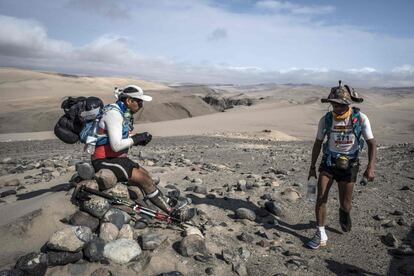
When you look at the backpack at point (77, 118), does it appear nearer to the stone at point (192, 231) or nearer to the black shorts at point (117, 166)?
the black shorts at point (117, 166)

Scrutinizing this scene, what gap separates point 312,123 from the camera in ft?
97.4

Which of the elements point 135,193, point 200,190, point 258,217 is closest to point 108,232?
point 135,193

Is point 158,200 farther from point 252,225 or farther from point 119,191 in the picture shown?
point 252,225

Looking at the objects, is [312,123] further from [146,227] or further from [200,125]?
[146,227]

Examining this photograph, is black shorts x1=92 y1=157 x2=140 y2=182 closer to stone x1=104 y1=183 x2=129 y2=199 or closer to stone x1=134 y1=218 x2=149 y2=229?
stone x1=104 y1=183 x2=129 y2=199

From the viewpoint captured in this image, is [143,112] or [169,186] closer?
[169,186]

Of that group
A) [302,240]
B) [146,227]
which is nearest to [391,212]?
[302,240]

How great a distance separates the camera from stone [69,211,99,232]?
170 inches

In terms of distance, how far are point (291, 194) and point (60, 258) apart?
4058 millimetres

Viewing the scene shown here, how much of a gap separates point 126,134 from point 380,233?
3669mm

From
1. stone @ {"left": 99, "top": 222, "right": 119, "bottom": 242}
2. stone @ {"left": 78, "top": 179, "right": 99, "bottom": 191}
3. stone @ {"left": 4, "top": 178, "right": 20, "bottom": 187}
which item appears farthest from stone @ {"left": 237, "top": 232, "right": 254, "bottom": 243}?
stone @ {"left": 4, "top": 178, "right": 20, "bottom": 187}

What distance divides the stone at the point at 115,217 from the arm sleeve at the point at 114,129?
762 mm

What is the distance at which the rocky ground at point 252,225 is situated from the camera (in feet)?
13.5

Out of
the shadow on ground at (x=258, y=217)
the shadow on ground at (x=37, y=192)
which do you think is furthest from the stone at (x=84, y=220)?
the shadow on ground at (x=258, y=217)
